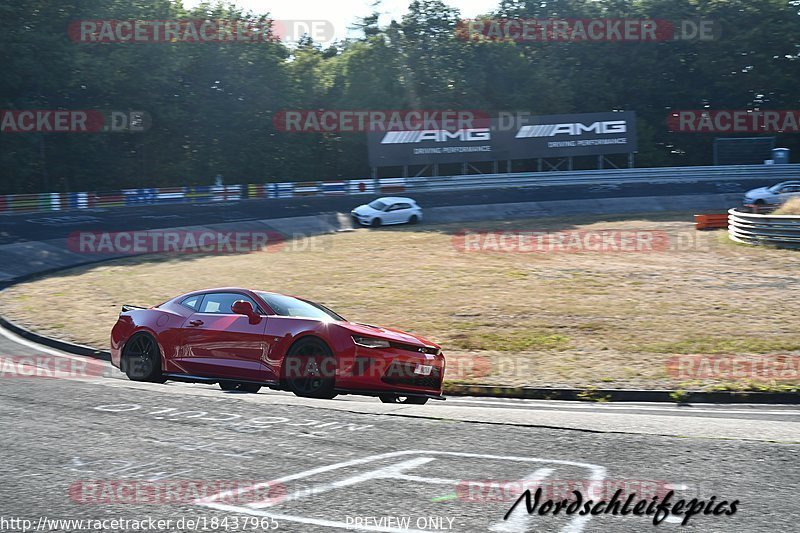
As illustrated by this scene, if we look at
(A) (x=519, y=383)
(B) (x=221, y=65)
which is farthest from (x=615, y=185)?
(A) (x=519, y=383)

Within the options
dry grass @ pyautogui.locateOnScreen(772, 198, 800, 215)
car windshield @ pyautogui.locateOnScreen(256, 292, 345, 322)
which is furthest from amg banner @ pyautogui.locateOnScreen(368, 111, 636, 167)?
car windshield @ pyautogui.locateOnScreen(256, 292, 345, 322)

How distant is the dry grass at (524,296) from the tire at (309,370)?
12.9ft

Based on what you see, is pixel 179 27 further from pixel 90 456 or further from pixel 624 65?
pixel 90 456

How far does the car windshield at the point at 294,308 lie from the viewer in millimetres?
10812

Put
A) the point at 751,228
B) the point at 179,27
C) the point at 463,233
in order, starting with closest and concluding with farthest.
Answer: the point at 751,228, the point at 463,233, the point at 179,27

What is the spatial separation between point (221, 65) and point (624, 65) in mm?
28719

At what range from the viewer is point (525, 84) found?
6072 cm

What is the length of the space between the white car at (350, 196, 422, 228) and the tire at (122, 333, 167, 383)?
25954mm

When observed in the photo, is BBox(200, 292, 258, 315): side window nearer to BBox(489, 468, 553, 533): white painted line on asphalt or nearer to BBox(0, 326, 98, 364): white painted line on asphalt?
BBox(0, 326, 98, 364): white painted line on asphalt

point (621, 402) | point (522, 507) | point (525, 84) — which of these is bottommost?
point (621, 402)

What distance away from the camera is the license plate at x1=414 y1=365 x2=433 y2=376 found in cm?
1062

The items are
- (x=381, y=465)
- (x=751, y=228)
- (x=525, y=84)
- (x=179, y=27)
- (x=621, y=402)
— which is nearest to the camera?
(x=381, y=465)

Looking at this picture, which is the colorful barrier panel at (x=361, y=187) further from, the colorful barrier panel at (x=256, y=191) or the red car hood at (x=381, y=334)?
the red car hood at (x=381, y=334)

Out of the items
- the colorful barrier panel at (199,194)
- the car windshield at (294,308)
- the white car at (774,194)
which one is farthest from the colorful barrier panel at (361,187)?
the car windshield at (294,308)
